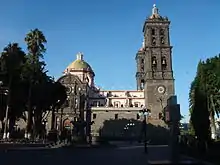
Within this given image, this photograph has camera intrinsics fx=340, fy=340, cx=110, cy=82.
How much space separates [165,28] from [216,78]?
35.2 metres

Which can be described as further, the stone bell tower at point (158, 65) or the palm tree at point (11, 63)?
the stone bell tower at point (158, 65)

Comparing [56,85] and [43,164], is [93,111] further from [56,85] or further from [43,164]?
[43,164]

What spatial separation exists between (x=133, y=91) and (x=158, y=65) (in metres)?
24.1

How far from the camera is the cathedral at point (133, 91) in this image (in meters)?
80.1

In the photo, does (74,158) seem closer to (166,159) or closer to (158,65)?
(166,159)

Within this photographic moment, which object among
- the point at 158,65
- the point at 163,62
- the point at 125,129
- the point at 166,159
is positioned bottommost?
the point at 166,159

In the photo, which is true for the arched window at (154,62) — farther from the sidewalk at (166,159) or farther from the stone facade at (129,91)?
the sidewalk at (166,159)

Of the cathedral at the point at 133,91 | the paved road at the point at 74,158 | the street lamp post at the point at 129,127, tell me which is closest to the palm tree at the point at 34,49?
the cathedral at the point at 133,91

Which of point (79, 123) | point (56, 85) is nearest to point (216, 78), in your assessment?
point (79, 123)

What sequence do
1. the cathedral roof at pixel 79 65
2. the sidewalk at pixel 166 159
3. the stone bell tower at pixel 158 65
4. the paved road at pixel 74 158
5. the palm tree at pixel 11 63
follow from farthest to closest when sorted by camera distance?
the cathedral roof at pixel 79 65, the stone bell tower at pixel 158 65, the palm tree at pixel 11 63, the paved road at pixel 74 158, the sidewalk at pixel 166 159

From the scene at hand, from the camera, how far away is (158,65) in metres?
79.9

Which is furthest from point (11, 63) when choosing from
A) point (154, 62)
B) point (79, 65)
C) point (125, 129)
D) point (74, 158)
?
point (79, 65)

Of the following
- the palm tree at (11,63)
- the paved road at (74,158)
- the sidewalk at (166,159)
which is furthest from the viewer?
the palm tree at (11,63)

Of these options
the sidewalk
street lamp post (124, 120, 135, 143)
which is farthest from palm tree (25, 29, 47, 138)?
street lamp post (124, 120, 135, 143)
